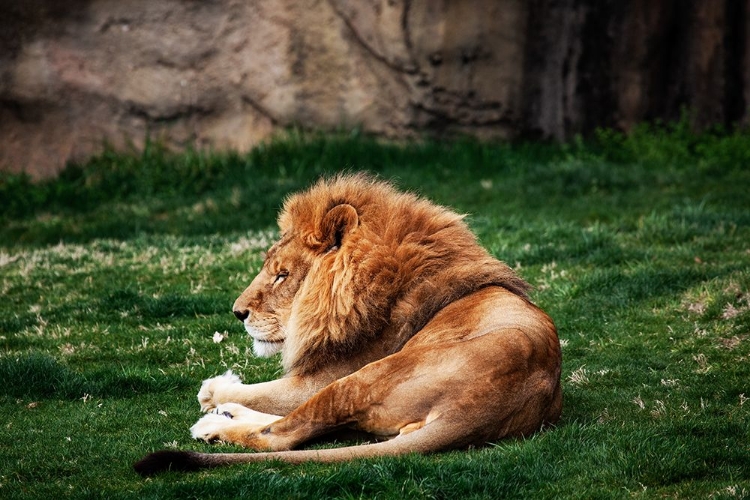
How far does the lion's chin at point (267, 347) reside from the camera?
530cm

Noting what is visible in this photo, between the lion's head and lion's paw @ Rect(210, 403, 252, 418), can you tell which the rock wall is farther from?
lion's paw @ Rect(210, 403, 252, 418)

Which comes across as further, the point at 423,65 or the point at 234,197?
the point at 423,65

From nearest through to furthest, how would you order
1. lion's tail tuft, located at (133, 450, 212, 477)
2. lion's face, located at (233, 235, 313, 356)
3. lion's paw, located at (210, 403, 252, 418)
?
lion's tail tuft, located at (133, 450, 212, 477) → lion's paw, located at (210, 403, 252, 418) → lion's face, located at (233, 235, 313, 356)

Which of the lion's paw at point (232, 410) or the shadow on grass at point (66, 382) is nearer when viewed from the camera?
the lion's paw at point (232, 410)

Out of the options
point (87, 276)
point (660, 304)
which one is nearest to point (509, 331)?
point (660, 304)

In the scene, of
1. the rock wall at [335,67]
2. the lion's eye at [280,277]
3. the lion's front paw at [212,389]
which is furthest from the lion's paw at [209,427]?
the rock wall at [335,67]

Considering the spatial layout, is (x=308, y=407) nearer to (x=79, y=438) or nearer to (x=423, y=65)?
(x=79, y=438)

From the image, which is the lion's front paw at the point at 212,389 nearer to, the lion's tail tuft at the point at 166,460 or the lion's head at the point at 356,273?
the lion's head at the point at 356,273

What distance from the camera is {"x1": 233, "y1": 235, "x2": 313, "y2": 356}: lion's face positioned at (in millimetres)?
5234

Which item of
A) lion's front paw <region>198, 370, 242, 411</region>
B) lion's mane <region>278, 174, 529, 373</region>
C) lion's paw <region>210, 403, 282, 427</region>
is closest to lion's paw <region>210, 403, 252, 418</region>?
lion's paw <region>210, 403, 282, 427</region>

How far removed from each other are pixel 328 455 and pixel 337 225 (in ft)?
4.23

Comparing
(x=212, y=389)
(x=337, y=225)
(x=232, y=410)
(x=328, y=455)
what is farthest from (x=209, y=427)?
(x=337, y=225)

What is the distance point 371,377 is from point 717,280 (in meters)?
3.43

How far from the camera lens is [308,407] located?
4543 millimetres
